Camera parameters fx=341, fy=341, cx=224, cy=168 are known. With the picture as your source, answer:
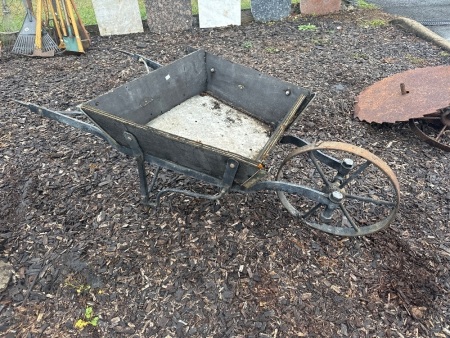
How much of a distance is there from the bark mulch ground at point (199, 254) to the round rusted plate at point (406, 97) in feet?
0.81

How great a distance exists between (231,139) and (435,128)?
2589 mm

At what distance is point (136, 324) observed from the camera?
2369 millimetres

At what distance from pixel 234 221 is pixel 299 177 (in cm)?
88

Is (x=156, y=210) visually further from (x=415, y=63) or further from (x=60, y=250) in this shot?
(x=415, y=63)

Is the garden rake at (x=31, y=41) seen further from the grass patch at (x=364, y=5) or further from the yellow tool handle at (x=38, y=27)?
the grass patch at (x=364, y=5)

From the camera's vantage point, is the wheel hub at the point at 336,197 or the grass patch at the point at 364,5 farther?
the grass patch at the point at 364,5

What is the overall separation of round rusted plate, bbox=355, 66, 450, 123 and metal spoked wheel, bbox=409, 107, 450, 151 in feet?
0.71

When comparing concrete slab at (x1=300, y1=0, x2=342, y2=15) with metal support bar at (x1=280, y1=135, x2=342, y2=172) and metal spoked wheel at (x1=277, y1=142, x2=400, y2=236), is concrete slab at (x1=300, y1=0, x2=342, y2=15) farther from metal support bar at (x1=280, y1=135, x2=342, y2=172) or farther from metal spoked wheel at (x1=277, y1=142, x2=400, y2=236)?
metal support bar at (x1=280, y1=135, x2=342, y2=172)

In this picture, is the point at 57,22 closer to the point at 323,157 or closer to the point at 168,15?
the point at 168,15

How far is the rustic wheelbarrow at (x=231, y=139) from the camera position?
2328 millimetres

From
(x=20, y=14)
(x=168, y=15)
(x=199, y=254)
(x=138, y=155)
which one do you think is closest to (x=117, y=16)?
(x=168, y=15)

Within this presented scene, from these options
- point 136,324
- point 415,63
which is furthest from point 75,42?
point 415,63

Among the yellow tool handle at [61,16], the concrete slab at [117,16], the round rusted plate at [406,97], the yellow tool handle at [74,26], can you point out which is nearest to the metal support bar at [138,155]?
the round rusted plate at [406,97]

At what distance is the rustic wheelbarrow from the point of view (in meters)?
2.33
